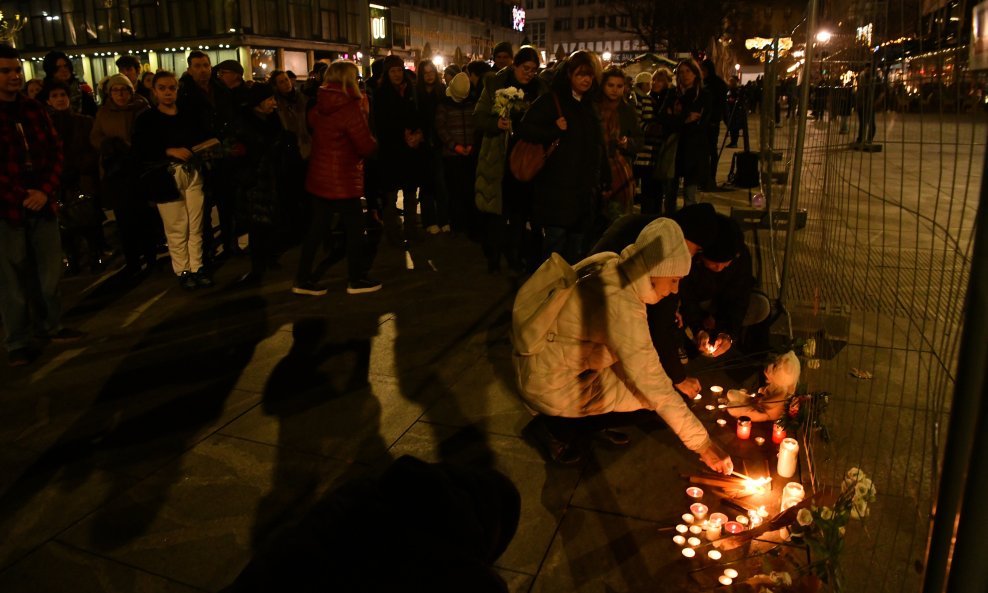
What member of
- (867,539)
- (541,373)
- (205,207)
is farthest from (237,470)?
(205,207)

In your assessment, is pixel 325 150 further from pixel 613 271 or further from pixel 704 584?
pixel 704 584

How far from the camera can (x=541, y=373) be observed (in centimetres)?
373

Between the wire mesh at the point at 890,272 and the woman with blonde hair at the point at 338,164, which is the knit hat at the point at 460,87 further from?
the wire mesh at the point at 890,272

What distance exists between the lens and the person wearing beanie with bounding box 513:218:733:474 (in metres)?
3.45

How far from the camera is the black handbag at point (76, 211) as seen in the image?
7.29m

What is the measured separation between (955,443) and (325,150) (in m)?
5.71

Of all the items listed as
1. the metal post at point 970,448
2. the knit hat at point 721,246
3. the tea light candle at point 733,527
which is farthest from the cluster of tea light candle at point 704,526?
the metal post at point 970,448

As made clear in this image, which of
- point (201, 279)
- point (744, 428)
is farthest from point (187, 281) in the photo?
point (744, 428)

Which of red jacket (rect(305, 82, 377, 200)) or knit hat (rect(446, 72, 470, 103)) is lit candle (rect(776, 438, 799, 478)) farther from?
knit hat (rect(446, 72, 470, 103))

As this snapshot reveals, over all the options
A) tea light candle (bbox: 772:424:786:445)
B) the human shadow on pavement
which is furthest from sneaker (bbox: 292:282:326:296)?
tea light candle (bbox: 772:424:786:445)

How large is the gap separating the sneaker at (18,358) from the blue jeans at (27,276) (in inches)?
1.3

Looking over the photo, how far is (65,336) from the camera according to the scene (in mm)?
5715

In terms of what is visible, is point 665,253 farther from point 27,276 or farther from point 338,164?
point 27,276

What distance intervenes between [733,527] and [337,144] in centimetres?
443
